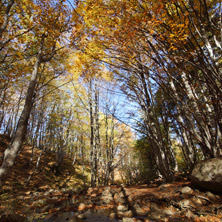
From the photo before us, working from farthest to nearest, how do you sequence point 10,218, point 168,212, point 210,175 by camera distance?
point 210,175, point 168,212, point 10,218

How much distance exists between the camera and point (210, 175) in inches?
137

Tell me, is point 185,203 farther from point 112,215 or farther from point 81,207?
point 81,207

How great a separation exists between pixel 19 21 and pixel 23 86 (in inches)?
276

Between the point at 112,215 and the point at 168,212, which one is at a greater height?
the point at 168,212

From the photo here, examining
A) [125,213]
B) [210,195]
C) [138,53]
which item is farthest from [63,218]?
[138,53]

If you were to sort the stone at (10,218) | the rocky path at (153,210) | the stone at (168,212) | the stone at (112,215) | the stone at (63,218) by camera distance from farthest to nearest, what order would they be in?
1. the stone at (112,215)
2. the stone at (63,218)
3. the stone at (168,212)
4. the rocky path at (153,210)
5. the stone at (10,218)

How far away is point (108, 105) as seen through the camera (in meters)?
8.51

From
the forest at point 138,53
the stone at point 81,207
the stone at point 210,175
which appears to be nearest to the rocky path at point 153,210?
the stone at point 81,207

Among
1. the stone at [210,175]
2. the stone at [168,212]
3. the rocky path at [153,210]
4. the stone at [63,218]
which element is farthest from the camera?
the stone at [210,175]

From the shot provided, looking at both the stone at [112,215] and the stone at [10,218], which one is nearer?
the stone at [10,218]

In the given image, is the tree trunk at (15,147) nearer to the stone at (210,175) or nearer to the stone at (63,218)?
the stone at (63,218)

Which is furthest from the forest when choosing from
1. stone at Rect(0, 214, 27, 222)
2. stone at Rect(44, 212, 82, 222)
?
stone at Rect(44, 212, 82, 222)

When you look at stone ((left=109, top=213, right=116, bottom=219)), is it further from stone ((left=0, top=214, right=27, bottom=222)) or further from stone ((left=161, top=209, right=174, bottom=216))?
stone ((left=0, top=214, right=27, bottom=222))

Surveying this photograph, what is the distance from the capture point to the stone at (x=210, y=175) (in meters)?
3.35
